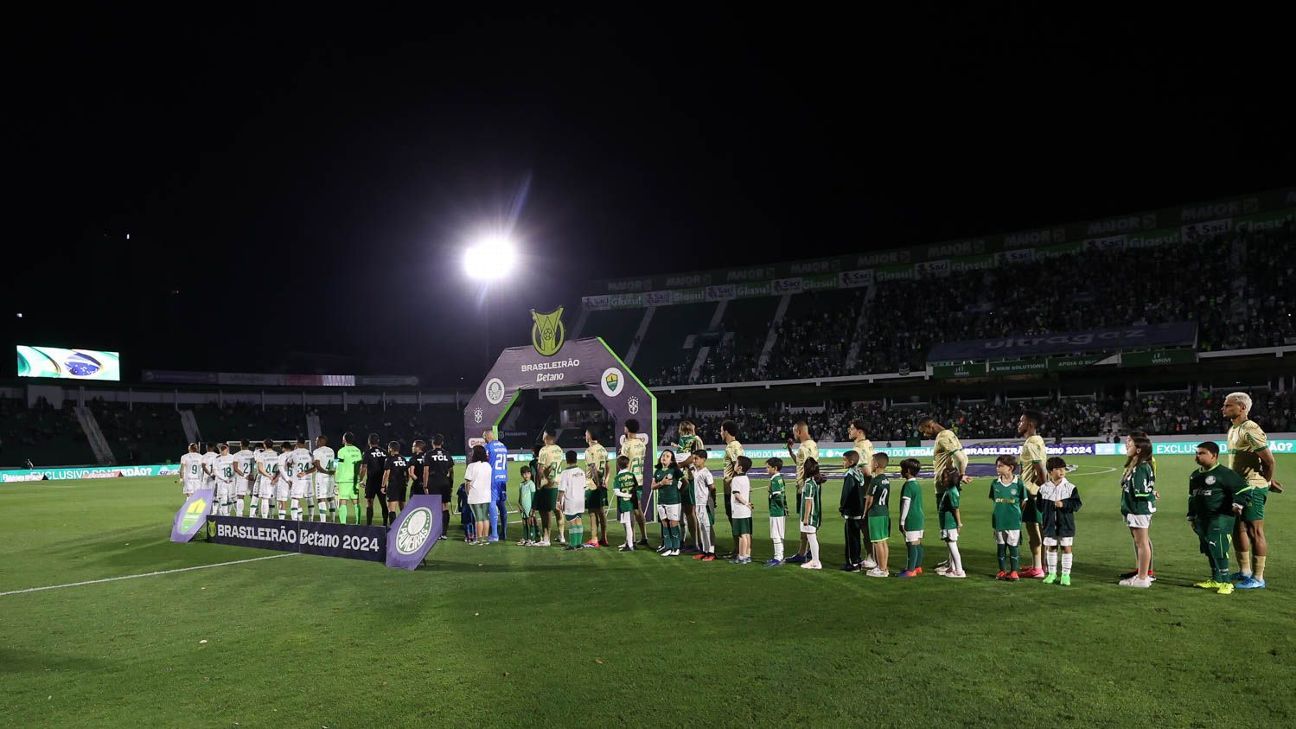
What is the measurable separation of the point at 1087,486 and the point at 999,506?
15087mm

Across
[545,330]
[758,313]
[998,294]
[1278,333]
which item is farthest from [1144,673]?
[758,313]

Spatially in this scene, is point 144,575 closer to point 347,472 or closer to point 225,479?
point 347,472

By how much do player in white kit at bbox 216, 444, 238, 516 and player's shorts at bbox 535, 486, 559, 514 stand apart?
9408mm

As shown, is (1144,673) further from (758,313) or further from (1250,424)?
(758,313)

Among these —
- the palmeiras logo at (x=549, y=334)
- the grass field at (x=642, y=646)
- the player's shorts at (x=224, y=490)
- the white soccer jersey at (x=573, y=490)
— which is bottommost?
the grass field at (x=642, y=646)

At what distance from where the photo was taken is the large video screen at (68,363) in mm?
48812

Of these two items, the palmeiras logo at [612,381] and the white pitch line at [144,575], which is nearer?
the white pitch line at [144,575]

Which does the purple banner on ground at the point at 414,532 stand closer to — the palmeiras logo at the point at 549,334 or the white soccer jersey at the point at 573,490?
the white soccer jersey at the point at 573,490

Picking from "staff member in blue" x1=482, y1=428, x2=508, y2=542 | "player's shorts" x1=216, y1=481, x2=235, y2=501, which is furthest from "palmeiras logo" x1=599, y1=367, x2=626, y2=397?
"player's shorts" x1=216, y1=481, x2=235, y2=501

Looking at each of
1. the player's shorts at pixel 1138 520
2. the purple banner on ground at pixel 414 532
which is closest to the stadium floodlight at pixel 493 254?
the purple banner on ground at pixel 414 532

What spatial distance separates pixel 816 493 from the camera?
1121 cm

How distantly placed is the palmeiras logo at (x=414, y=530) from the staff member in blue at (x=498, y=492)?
2564mm

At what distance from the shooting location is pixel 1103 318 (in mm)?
45406

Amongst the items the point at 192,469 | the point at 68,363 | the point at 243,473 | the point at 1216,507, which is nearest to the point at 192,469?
the point at 192,469
